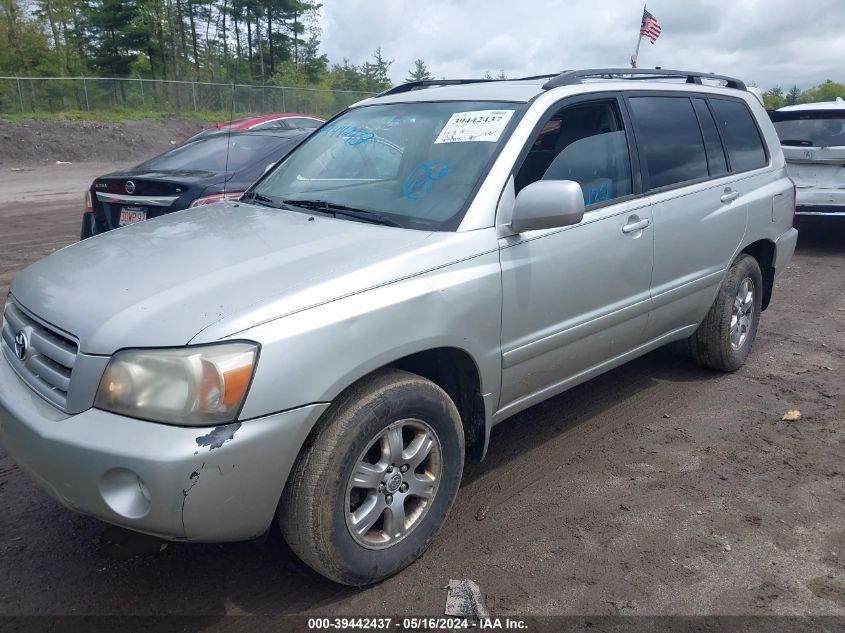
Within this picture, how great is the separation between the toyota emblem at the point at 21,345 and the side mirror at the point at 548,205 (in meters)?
1.96

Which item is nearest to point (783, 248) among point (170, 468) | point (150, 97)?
point (170, 468)

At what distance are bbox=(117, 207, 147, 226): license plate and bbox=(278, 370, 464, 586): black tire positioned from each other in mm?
4279

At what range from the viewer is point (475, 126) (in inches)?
138

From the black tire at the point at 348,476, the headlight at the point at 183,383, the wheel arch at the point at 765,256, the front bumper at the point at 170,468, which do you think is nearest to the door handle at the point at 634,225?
the black tire at the point at 348,476

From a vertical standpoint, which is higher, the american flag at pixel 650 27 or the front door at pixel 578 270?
the american flag at pixel 650 27

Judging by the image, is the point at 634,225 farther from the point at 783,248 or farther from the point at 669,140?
the point at 783,248

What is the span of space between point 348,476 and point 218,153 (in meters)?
5.12

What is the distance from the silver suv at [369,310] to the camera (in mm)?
2336

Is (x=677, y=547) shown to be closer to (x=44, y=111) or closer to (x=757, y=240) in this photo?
(x=757, y=240)

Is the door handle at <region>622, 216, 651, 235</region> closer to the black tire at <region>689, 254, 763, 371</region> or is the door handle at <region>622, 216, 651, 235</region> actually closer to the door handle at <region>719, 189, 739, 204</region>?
the door handle at <region>719, 189, 739, 204</region>

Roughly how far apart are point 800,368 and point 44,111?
30902mm

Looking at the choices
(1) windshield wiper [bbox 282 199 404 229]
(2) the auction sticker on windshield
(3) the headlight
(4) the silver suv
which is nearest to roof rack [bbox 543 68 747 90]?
(4) the silver suv

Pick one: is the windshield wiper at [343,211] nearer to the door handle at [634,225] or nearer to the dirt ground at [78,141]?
the door handle at [634,225]

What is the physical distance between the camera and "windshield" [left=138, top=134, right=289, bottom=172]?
6.75m
